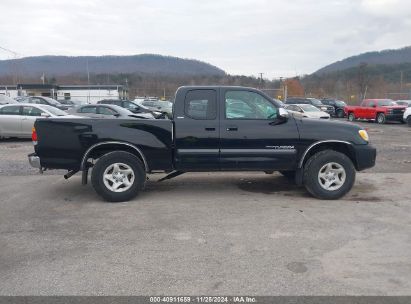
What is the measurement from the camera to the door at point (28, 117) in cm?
1412

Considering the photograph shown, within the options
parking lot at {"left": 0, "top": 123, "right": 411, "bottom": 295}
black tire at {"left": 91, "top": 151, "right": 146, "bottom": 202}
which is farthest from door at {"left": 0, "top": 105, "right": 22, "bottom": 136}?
black tire at {"left": 91, "top": 151, "right": 146, "bottom": 202}

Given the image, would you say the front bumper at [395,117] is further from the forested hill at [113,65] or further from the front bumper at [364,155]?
the forested hill at [113,65]

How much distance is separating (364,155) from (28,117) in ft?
38.9

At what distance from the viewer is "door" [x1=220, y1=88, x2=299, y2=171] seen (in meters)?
6.36

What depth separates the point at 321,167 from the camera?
6422mm

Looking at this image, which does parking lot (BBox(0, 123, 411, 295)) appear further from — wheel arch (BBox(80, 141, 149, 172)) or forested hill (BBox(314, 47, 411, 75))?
forested hill (BBox(314, 47, 411, 75))

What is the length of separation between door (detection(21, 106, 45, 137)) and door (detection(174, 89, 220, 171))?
9567 millimetres

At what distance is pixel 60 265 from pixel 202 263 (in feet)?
4.77

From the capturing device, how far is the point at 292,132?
6.41 metres

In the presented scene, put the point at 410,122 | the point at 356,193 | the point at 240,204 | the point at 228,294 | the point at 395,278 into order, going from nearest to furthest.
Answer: the point at 228,294 < the point at 395,278 < the point at 240,204 < the point at 356,193 < the point at 410,122

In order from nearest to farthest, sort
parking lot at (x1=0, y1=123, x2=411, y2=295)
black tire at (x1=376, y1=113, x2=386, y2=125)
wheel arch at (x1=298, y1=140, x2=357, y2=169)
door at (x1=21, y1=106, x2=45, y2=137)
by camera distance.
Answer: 1. parking lot at (x1=0, y1=123, x2=411, y2=295)
2. wheel arch at (x1=298, y1=140, x2=357, y2=169)
3. door at (x1=21, y1=106, x2=45, y2=137)
4. black tire at (x1=376, y1=113, x2=386, y2=125)

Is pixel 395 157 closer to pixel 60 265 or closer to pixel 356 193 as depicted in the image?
pixel 356 193

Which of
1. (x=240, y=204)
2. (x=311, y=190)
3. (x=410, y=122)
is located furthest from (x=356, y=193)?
(x=410, y=122)

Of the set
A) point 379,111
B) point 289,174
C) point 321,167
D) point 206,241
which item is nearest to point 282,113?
point 321,167
